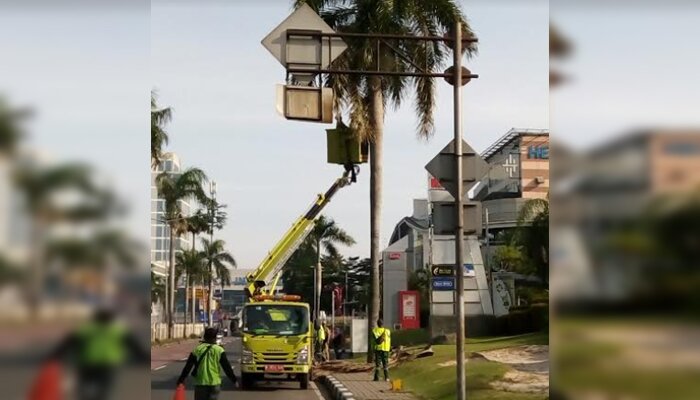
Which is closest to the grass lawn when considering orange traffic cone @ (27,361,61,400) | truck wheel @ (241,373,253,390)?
truck wheel @ (241,373,253,390)

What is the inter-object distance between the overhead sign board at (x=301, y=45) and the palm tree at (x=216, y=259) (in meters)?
56.8

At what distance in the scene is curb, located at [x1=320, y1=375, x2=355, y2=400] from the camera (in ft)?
49.7

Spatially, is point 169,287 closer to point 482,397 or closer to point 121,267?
point 482,397

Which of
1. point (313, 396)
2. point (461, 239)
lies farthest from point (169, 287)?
point (461, 239)

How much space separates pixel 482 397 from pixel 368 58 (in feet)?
30.3

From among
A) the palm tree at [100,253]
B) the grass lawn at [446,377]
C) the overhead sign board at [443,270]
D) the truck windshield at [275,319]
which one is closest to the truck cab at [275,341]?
the truck windshield at [275,319]

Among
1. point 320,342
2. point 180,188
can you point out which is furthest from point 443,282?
point 180,188

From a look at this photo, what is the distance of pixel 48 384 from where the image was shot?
2.68 metres

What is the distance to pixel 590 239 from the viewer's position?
2.55 meters

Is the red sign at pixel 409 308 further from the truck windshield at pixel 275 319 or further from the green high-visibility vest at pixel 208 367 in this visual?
the green high-visibility vest at pixel 208 367

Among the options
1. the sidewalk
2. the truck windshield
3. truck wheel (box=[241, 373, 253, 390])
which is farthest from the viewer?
the truck windshield

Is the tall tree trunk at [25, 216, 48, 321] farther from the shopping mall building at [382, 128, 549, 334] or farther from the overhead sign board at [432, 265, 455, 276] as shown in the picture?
the overhead sign board at [432, 265, 455, 276]

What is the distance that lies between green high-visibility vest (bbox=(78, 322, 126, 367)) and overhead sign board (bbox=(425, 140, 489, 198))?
712 cm

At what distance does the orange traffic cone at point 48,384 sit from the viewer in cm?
262
